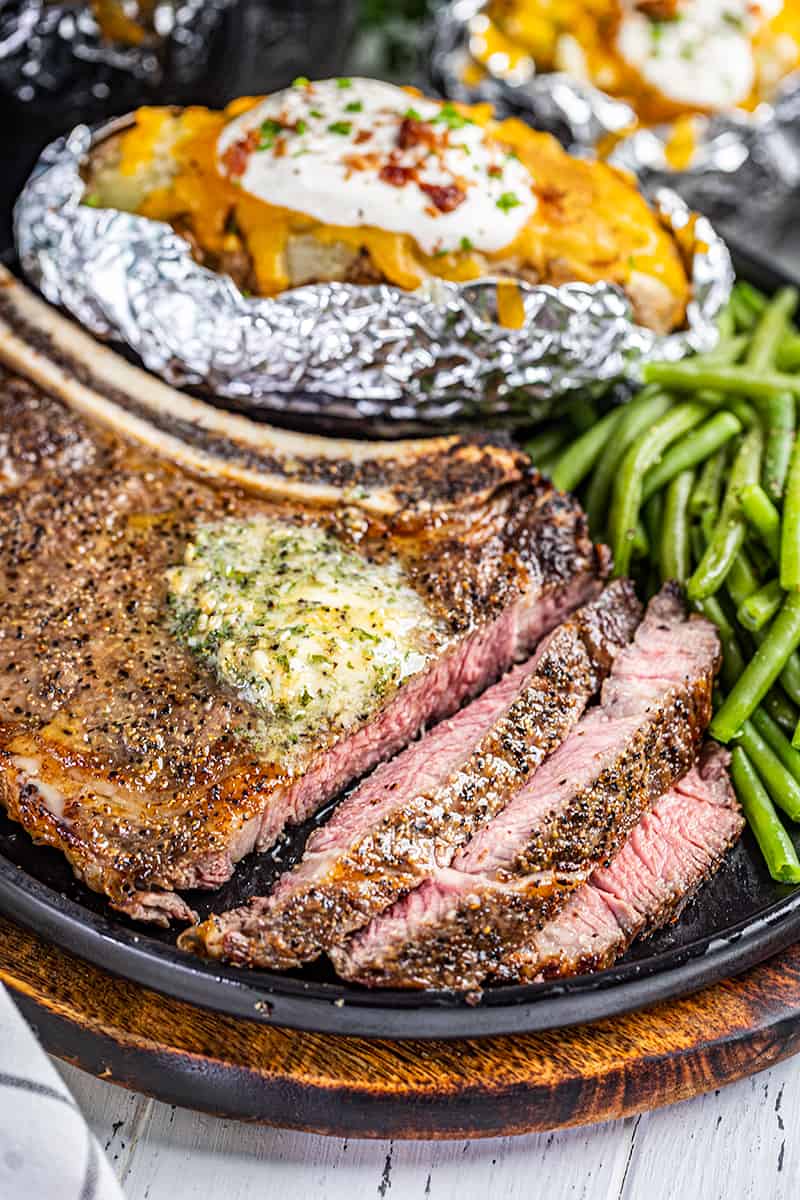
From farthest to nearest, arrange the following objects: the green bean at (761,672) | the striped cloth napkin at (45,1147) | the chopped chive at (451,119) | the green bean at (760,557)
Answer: the chopped chive at (451,119)
the green bean at (760,557)
the green bean at (761,672)
the striped cloth napkin at (45,1147)

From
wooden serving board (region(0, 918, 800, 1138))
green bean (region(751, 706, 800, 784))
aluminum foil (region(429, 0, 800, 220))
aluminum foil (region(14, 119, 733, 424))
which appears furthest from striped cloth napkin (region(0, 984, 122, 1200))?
aluminum foil (region(429, 0, 800, 220))

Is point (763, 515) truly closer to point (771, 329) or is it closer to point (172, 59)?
point (771, 329)

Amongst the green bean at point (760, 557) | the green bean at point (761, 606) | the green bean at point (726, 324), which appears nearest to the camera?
the green bean at point (761, 606)

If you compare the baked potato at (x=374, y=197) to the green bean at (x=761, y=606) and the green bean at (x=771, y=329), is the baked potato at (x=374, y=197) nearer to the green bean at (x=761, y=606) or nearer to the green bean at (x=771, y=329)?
the green bean at (x=771, y=329)

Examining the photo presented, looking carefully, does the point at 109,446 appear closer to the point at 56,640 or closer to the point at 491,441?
the point at 56,640

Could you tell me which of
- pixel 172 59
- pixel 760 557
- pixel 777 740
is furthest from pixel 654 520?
pixel 172 59

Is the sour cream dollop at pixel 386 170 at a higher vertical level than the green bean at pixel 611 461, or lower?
higher

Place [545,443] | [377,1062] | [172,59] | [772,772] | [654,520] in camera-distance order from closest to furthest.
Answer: [377,1062]
[772,772]
[654,520]
[545,443]
[172,59]

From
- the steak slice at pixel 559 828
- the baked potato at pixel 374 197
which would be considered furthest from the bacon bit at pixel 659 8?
the steak slice at pixel 559 828
